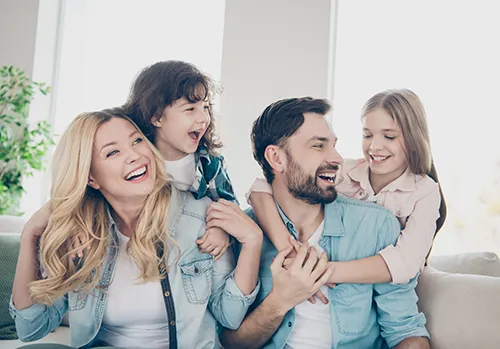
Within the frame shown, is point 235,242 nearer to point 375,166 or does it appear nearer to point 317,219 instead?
point 317,219

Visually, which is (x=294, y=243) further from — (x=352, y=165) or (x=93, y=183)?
(x=93, y=183)

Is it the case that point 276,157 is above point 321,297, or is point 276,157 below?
above

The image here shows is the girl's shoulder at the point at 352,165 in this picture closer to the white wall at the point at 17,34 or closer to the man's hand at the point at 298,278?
the man's hand at the point at 298,278

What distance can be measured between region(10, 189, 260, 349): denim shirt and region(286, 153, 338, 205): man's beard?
0.33 m

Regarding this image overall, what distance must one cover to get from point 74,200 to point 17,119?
2542 millimetres

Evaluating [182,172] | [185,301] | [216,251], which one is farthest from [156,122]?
[185,301]

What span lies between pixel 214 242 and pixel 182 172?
38cm

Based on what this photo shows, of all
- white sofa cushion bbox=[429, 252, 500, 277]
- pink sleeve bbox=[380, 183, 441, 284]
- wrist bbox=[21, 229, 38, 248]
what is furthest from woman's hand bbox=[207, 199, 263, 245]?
white sofa cushion bbox=[429, 252, 500, 277]

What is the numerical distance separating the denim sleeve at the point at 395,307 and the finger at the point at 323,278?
0.23 m

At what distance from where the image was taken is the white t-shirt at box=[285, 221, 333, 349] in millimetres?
1666

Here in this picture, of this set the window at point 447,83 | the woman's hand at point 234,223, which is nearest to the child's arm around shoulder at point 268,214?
the woman's hand at point 234,223

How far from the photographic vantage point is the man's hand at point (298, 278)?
155cm

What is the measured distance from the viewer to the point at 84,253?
1.64m

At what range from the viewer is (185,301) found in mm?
1620
